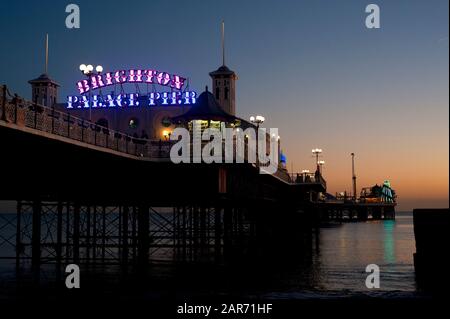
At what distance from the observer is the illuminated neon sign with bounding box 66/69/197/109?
60.8 meters

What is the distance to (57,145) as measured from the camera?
26.9 m

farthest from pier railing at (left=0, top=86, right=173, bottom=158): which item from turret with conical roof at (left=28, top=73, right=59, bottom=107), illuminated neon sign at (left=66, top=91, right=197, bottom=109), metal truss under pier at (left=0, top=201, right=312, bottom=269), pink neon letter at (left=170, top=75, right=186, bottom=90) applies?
turret with conical roof at (left=28, top=73, right=59, bottom=107)

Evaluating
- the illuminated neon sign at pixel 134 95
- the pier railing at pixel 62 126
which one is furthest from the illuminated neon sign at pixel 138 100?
the pier railing at pixel 62 126

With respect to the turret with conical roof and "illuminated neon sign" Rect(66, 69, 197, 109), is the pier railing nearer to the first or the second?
"illuminated neon sign" Rect(66, 69, 197, 109)

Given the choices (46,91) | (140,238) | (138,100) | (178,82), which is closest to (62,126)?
(140,238)

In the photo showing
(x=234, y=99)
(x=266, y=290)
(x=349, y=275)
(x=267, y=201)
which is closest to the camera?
(x=266, y=290)

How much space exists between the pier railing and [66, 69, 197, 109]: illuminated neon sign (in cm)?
2491

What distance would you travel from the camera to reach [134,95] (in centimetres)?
6175

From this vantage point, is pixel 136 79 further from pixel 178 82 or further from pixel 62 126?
pixel 62 126

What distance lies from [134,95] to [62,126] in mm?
36278

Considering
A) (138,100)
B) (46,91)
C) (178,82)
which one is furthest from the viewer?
(46,91)
